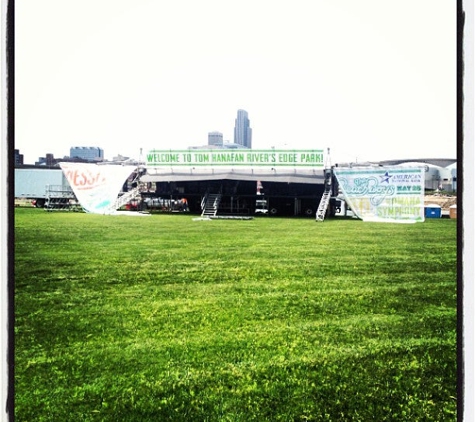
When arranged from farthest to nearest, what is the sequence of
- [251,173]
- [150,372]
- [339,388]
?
[251,173], [150,372], [339,388]

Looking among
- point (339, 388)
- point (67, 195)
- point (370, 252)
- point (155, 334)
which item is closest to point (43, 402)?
point (155, 334)

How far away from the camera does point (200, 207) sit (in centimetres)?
1314

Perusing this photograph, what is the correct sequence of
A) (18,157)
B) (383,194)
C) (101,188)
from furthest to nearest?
(101,188) < (383,194) < (18,157)

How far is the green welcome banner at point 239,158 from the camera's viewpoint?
11.1 m

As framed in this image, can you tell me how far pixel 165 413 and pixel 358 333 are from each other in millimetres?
1148

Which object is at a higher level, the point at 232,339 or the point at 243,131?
the point at 243,131

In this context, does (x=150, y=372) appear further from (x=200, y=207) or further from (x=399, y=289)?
(x=200, y=207)

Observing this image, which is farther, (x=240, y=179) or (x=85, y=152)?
(x=240, y=179)

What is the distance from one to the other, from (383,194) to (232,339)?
7.43 meters

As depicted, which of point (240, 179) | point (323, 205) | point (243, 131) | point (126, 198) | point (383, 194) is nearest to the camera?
point (243, 131)

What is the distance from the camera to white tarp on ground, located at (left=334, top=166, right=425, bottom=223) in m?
8.06

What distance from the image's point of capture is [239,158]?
11477mm

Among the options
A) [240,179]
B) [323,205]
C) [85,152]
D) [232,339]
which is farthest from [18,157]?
[240,179]

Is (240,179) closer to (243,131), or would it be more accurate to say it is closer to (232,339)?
(243,131)
